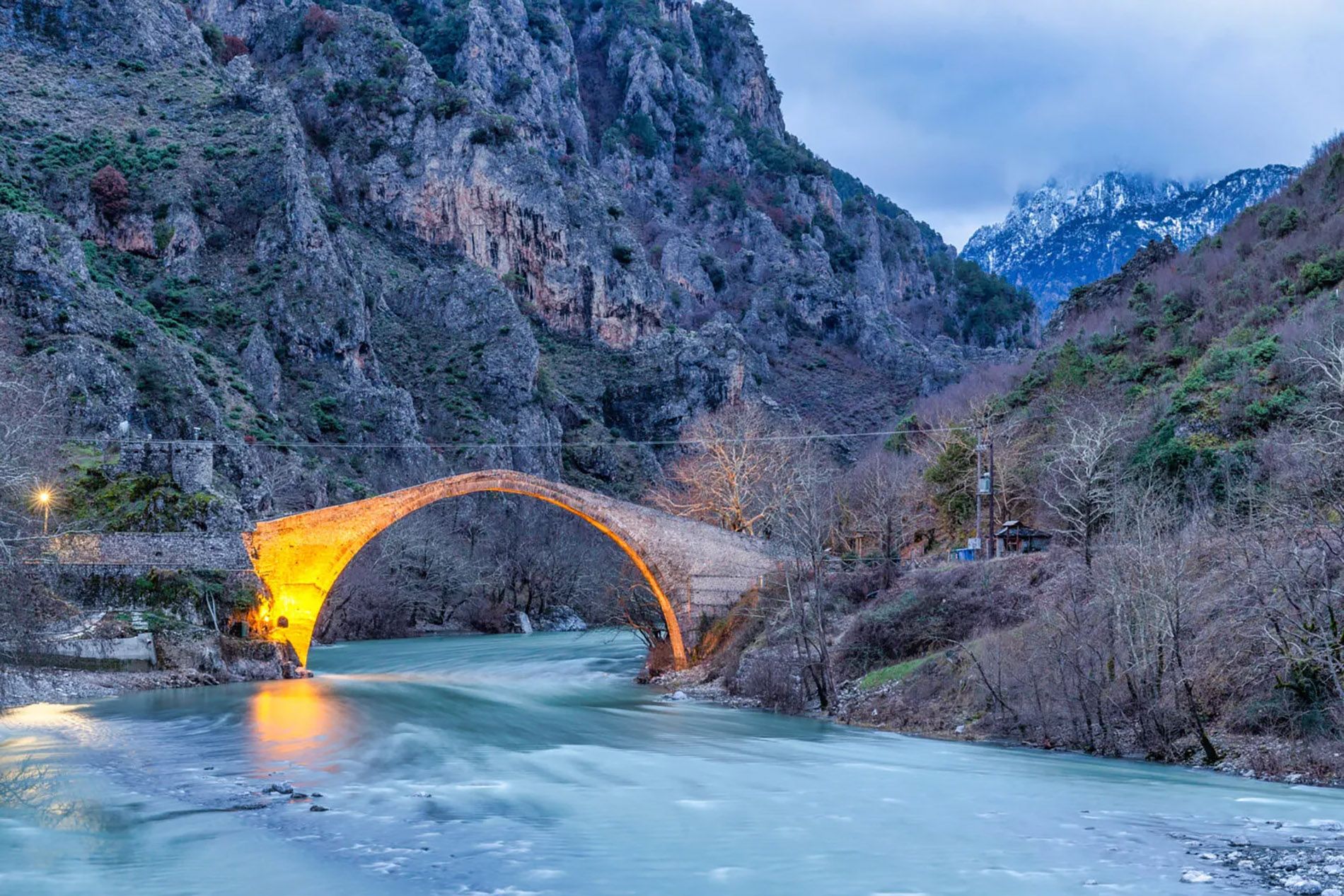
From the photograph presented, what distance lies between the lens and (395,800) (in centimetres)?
1461

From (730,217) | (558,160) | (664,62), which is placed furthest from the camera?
(664,62)

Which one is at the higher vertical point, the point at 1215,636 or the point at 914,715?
the point at 1215,636

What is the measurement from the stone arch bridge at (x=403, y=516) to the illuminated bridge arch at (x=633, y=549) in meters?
0.02

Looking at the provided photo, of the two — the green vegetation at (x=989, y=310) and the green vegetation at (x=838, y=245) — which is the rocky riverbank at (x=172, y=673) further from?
the green vegetation at (x=989, y=310)

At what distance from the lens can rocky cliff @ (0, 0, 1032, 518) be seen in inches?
2045

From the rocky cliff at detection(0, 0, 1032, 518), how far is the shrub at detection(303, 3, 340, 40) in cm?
19

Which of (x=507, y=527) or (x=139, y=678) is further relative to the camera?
(x=507, y=527)

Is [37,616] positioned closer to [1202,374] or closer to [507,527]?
[1202,374]

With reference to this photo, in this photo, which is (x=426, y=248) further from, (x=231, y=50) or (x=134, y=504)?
(x=134, y=504)

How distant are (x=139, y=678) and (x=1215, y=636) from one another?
22481 millimetres

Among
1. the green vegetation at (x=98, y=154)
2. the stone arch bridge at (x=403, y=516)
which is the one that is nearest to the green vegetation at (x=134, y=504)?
the stone arch bridge at (x=403, y=516)

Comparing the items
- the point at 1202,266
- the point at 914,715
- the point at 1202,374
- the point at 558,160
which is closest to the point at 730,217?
the point at 558,160

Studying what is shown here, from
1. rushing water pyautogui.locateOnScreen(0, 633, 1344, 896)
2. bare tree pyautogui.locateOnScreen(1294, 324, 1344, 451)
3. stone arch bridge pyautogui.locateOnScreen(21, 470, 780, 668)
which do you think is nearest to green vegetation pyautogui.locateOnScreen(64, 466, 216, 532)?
stone arch bridge pyautogui.locateOnScreen(21, 470, 780, 668)

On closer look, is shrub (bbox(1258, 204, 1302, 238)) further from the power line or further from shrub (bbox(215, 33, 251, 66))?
shrub (bbox(215, 33, 251, 66))
